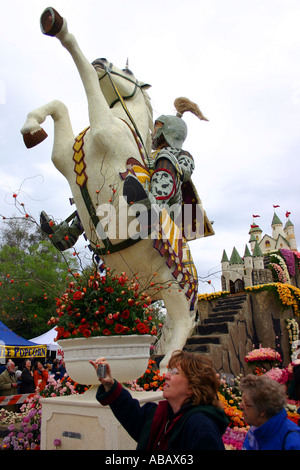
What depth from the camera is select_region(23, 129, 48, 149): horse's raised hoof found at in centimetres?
408

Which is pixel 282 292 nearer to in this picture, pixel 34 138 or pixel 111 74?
pixel 111 74

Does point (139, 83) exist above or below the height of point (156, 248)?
above

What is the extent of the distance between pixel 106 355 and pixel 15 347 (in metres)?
8.11

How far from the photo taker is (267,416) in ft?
5.53

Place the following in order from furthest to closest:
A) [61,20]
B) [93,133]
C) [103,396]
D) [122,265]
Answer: [122,265]
[93,133]
[61,20]
[103,396]

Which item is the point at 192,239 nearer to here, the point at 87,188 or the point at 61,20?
the point at 87,188

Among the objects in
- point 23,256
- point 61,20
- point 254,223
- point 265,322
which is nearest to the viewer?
point 61,20

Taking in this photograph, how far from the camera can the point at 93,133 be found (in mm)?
4211

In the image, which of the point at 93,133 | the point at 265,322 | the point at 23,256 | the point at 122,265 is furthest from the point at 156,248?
the point at 23,256

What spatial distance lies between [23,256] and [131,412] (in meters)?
18.6

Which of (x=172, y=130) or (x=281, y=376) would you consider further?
(x=172, y=130)

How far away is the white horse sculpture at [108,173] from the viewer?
4141 millimetres

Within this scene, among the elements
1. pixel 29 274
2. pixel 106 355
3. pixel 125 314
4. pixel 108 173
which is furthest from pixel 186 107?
pixel 29 274

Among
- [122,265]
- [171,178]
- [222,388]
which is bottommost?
[222,388]
